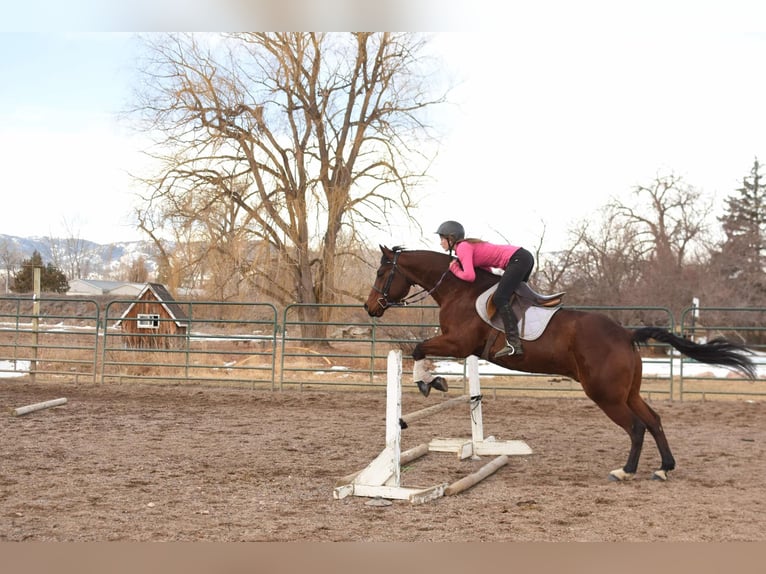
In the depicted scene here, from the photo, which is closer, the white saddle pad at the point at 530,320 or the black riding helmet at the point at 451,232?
the white saddle pad at the point at 530,320

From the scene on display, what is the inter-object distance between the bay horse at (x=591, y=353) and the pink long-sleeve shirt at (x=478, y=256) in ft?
0.42

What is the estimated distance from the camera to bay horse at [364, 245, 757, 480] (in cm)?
528

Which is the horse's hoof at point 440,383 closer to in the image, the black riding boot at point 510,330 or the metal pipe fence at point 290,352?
the black riding boot at point 510,330

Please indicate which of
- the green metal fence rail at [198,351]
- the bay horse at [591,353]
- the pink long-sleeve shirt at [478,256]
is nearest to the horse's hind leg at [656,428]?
the bay horse at [591,353]

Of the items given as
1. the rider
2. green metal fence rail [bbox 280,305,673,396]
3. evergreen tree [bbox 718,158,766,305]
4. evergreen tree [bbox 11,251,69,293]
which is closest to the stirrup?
the rider

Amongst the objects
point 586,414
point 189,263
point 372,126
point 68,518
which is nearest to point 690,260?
point 372,126

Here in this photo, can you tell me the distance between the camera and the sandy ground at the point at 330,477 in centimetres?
400

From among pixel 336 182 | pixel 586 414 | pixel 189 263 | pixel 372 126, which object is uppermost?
pixel 372 126

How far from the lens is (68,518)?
4121 millimetres

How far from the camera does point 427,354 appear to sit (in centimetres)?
542

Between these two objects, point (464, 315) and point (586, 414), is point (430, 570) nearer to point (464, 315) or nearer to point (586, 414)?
point (464, 315)

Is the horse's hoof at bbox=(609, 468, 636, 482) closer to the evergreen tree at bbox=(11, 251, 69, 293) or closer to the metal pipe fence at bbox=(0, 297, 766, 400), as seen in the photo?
the metal pipe fence at bbox=(0, 297, 766, 400)

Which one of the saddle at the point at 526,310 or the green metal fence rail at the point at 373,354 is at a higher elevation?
the saddle at the point at 526,310

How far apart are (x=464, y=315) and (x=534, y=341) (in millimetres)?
551
